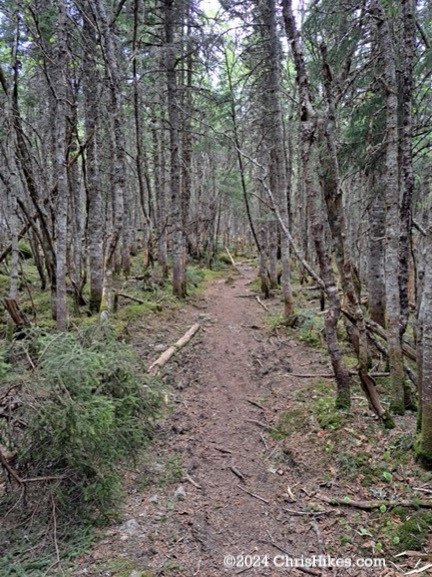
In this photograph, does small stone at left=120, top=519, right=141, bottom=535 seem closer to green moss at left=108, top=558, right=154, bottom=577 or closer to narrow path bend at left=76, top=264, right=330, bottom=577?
narrow path bend at left=76, top=264, right=330, bottom=577

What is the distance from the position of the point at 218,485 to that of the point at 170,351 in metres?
4.01

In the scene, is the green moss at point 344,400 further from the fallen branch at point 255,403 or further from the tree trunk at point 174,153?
the tree trunk at point 174,153

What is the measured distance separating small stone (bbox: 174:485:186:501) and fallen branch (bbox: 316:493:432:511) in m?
1.44

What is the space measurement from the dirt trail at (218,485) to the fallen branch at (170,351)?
0.70 ft

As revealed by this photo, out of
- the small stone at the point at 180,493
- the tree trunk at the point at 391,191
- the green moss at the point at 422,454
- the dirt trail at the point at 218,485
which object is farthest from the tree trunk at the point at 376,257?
the small stone at the point at 180,493

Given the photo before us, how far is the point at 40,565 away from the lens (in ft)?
10.1

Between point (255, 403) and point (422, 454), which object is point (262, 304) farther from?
point (422, 454)

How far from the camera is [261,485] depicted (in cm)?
446

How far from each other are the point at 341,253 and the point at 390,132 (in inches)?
62.9

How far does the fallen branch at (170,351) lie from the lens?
7.27 m

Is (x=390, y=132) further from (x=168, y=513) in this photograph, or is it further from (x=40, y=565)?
(x=40, y=565)

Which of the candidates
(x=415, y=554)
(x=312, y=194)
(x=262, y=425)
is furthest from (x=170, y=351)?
(x=415, y=554)

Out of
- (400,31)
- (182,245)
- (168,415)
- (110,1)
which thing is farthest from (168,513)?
(110,1)

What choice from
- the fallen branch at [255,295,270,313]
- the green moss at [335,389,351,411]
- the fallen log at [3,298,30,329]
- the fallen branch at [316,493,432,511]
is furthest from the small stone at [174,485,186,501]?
the fallen branch at [255,295,270,313]
